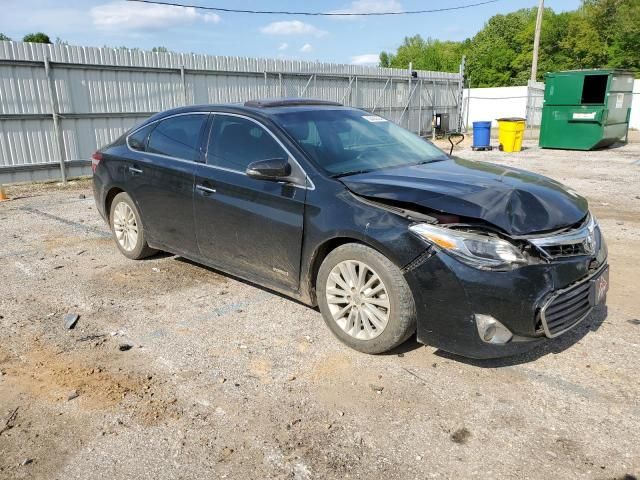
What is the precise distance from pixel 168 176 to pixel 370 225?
89.2 inches

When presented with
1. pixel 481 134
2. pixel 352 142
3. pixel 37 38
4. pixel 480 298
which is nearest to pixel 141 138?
pixel 352 142

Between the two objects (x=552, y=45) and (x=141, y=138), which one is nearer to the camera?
(x=141, y=138)

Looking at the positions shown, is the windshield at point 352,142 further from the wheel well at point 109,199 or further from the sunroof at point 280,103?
the wheel well at point 109,199

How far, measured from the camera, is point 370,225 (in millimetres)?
3291

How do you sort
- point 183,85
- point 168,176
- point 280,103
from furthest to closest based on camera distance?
point 183,85, point 168,176, point 280,103

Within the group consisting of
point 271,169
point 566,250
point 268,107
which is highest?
point 268,107

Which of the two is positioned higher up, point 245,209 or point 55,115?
point 55,115

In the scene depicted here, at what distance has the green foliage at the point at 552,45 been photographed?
43.1m

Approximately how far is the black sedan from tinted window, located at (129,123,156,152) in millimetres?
61

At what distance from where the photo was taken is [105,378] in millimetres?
3334

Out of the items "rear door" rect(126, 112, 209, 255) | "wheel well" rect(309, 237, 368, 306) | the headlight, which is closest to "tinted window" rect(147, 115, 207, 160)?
"rear door" rect(126, 112, 209, 255)

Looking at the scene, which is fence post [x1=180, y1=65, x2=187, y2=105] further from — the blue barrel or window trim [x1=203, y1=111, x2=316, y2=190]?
window trim [x1=203, y1=111, x2=316, y2=190]

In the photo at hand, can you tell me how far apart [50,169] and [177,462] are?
35.1ft

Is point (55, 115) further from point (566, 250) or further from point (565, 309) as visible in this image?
point (565, 309)
